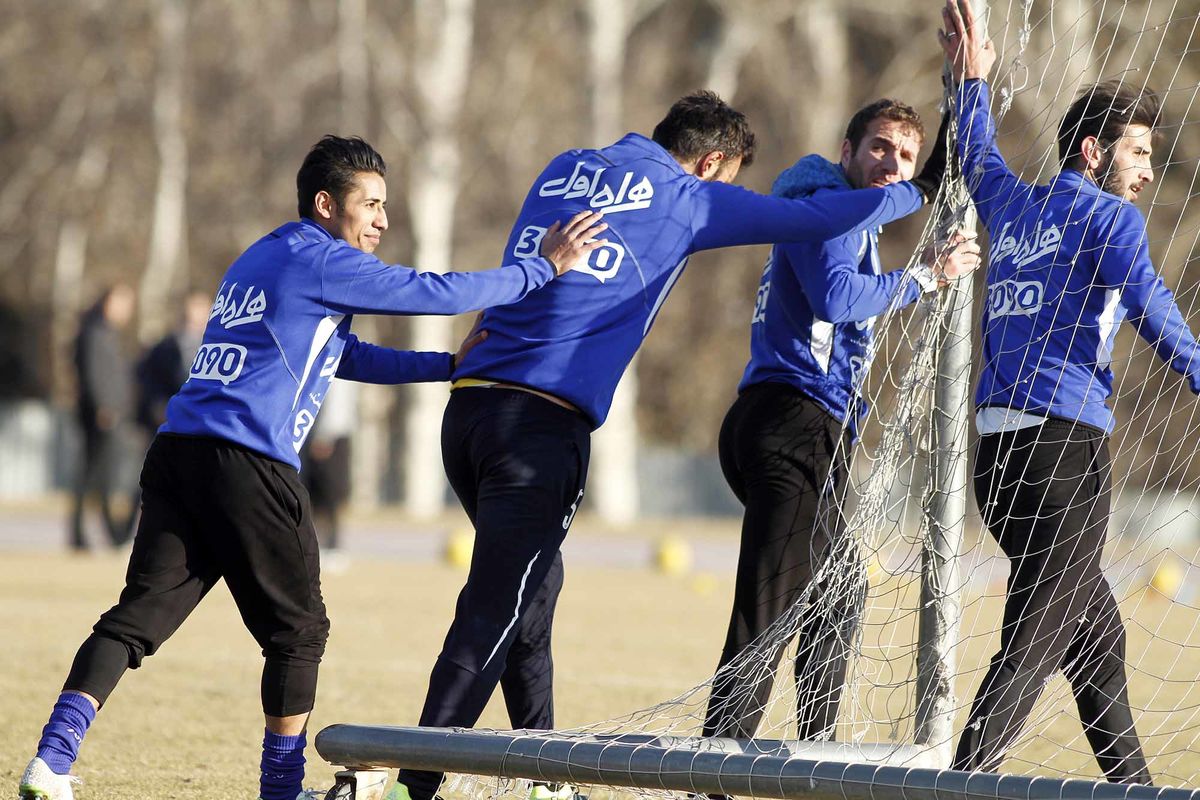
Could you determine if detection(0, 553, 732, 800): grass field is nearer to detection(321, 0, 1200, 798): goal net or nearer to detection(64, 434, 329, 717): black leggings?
detection(64, 434, 329, 717): black leggings

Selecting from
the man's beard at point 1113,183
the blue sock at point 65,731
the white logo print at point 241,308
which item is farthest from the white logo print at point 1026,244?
the blue sock at point 65,731

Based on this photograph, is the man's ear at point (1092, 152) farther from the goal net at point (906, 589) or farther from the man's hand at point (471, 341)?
the man's hand at point (471, 341)

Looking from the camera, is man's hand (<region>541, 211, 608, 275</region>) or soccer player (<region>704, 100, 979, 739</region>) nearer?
man's hand (<region>541, 211, 608, 275</region>)

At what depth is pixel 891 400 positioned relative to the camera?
5.33m

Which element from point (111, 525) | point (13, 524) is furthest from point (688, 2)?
point (111, 525)

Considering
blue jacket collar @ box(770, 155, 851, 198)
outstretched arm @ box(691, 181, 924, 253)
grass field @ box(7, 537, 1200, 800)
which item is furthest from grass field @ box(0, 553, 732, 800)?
blue jacket collar @ box(770, 155, 851, 198)

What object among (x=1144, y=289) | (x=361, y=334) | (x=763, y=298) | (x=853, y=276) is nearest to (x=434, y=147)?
(x=361, y=334)

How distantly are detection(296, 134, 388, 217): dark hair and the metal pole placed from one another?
178 cm

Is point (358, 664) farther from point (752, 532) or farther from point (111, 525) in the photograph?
point (111, 525)

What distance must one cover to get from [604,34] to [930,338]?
18223 millimetres

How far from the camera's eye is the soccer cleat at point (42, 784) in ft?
13.9

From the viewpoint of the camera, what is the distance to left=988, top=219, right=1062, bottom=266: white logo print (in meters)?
4.70

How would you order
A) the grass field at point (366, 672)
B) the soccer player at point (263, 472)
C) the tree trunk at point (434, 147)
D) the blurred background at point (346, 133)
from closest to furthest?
the soccer player at point (263, 472)
the grass field at point (366, 672)
the tree trunk at point (434, 147)
the blurred background at point (346, 133)

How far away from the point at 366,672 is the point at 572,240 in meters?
3.79
